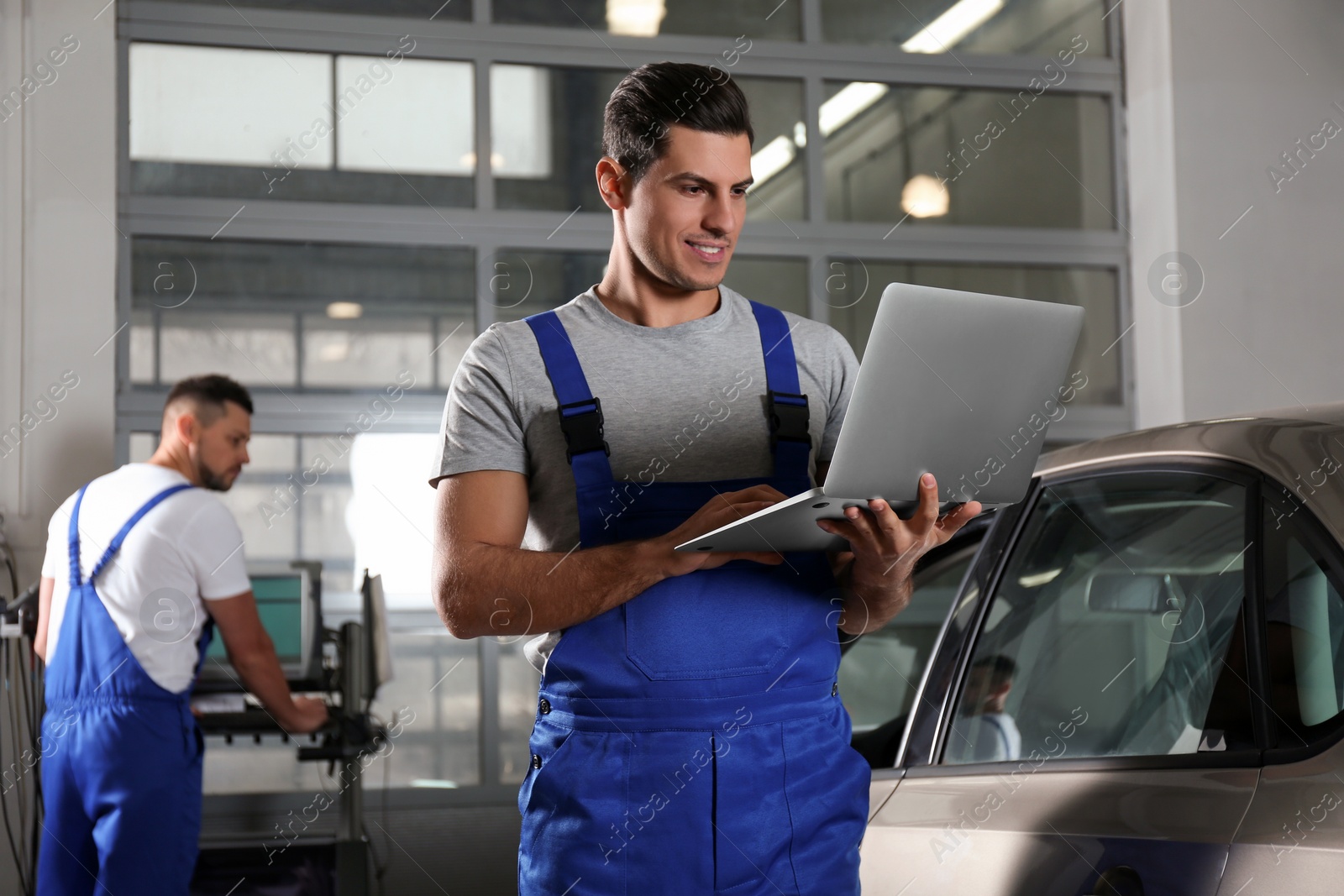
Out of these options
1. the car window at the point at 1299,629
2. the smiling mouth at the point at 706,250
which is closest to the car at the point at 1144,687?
the car window at the point at 1299,629

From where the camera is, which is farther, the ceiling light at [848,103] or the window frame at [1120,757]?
the ceiling light at [848,103]

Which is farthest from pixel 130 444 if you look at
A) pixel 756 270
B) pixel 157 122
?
pixel 756 270

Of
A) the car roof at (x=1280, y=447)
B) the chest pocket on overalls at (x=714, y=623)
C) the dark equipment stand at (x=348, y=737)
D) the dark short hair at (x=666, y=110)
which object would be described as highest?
the dark short hair at (x=666, y=110)

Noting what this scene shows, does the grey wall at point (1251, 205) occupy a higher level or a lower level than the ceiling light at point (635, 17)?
lower

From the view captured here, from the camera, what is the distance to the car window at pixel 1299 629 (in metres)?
1.24

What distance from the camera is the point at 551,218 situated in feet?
16.2

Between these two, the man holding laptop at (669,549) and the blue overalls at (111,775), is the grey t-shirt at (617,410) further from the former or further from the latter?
the blue overalls at (111,775)

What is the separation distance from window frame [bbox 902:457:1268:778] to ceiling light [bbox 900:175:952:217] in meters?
3.66

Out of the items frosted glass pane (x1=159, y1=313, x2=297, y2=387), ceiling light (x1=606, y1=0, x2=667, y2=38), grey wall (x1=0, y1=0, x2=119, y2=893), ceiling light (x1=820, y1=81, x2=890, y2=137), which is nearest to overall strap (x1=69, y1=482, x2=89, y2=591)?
grey wall (x1=0, y1=0, x2=119, y2=893)

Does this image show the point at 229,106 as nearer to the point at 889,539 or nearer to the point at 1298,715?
the point at 889,539

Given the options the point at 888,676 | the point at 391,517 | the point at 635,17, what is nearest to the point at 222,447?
the point at 391,517

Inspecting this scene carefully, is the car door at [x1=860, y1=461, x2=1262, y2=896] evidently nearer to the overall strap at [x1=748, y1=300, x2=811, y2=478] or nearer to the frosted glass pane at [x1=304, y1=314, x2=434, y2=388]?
the overall strap at [x1=748, y1=300, x2=811, y2=478]

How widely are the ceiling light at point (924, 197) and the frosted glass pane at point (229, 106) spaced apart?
2485 mm

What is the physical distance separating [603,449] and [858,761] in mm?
472
